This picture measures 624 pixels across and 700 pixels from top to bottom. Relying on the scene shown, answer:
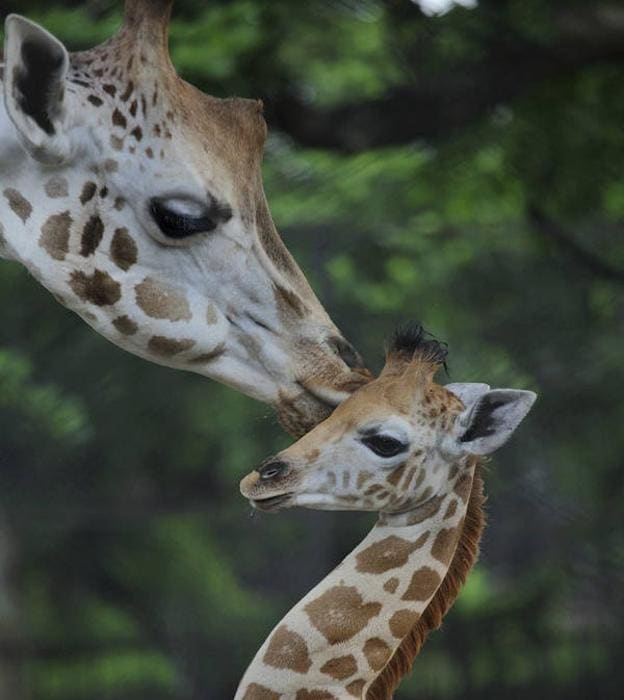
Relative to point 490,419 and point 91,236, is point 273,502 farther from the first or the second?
point 91,236

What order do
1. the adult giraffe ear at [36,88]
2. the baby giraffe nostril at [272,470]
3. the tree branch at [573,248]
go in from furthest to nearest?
the tree branch at [573,248]
the baby giraffe nostril at [272,470]
the adult giraffe ear at [36,88]

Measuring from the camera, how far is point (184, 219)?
2.49 m

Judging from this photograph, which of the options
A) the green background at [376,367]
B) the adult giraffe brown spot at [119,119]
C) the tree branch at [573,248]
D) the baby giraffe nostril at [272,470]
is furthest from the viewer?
the tree branch at [573,248]

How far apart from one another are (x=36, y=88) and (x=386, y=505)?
96 centimetres

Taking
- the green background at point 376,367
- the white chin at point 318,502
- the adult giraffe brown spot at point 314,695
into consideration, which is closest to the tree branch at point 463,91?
the green background at point 376,367

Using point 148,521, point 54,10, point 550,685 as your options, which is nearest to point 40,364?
point 148,521

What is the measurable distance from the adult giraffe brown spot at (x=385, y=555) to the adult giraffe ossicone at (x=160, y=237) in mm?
278

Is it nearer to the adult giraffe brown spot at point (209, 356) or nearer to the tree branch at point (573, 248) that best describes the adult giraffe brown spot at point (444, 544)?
the adult giraffe brown spot at point (209, 356)

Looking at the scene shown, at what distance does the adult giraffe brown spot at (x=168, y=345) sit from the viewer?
98.7 inches

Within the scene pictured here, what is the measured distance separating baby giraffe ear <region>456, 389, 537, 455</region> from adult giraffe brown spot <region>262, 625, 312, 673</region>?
461mm

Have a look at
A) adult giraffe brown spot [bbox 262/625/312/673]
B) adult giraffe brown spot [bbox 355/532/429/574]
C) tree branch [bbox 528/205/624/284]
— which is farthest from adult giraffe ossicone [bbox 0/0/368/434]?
tree branch [bbox 528/205/624/284]

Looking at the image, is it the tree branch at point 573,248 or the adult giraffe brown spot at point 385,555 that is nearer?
the adult giraffe brown spot at point 385,555

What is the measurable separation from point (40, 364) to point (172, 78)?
4.91m

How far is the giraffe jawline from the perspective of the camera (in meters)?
2.41
